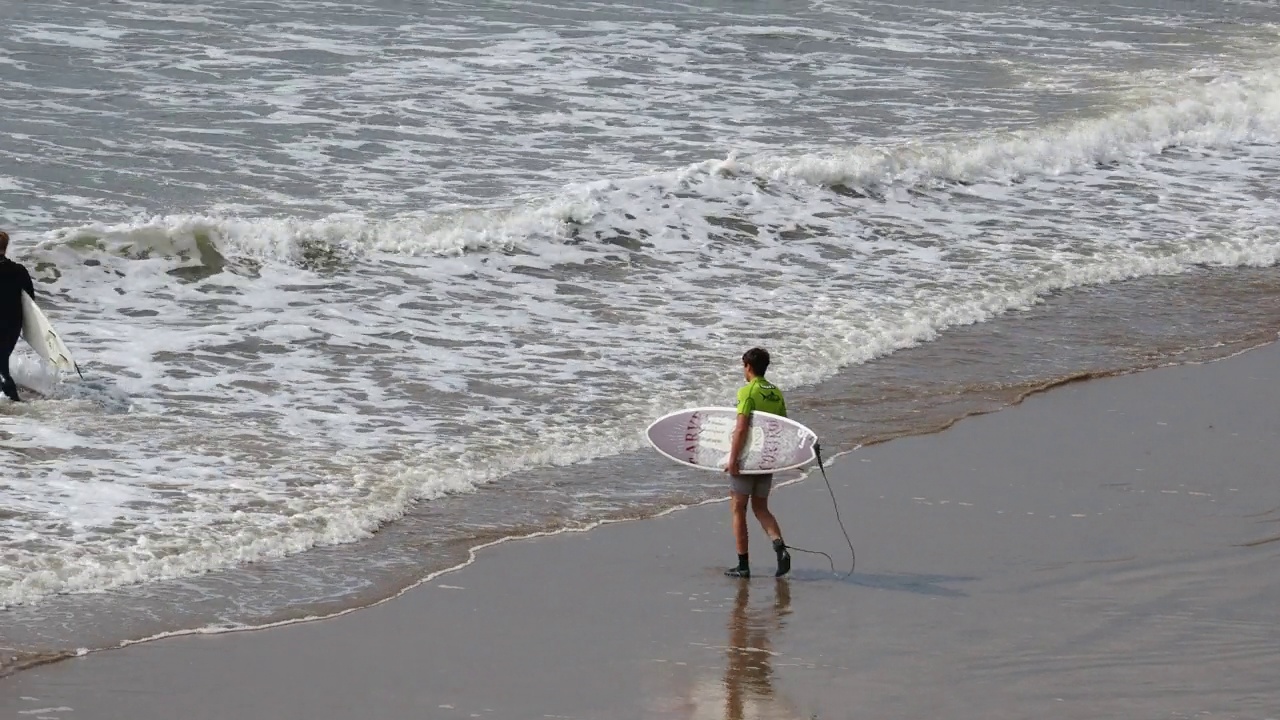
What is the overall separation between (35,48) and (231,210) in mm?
7733

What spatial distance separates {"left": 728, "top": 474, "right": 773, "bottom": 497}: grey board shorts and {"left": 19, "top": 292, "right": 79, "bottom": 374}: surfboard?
4985 millimetres

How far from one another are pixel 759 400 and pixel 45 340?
16.9 ft

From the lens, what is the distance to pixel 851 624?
299 inches

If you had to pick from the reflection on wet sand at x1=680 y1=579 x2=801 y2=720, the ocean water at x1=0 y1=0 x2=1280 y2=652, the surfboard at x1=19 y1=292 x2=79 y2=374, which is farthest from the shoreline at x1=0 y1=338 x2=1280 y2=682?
the surfboard at x1=19 y1=292 x2=79 y2=374

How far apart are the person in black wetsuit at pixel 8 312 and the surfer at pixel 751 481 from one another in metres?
5.07

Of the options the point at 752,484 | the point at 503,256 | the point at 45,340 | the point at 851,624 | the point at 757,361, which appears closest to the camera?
the point at 851,624

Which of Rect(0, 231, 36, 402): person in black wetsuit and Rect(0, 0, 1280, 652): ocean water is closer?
Rect(0, 0, 1280, 652): ocean water

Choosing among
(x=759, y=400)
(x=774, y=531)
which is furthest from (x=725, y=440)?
(x=774, y=531)

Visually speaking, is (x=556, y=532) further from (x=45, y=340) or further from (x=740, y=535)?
(x=45, y=340)

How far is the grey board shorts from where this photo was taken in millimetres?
8398

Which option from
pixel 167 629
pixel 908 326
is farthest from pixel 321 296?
pixel 167 629

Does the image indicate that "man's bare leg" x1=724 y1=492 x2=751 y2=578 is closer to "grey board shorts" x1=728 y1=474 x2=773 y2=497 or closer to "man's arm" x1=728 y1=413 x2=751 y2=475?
"grey board shorts" x1=728 y1=474 x2=773 y2=497

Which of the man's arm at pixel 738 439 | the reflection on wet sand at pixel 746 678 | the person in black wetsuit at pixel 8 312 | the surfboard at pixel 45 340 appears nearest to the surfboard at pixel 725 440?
the man's arm at pixel 738 439

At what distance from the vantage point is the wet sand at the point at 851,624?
6.61 meters
